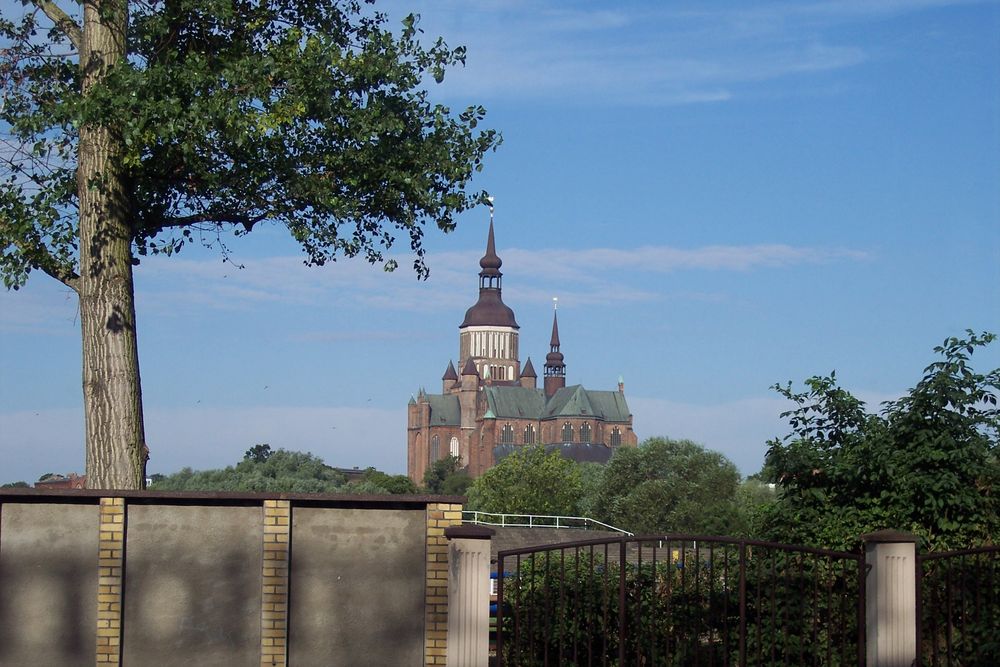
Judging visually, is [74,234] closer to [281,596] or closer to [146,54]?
[146,54]

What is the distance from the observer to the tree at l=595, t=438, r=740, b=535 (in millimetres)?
98188

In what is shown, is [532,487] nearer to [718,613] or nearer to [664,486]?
[664,486]

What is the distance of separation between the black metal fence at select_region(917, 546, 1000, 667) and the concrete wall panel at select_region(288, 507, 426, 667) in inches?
177

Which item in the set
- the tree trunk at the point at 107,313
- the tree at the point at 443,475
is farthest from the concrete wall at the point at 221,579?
the tree at the point at 443,475

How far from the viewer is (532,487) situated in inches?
4473

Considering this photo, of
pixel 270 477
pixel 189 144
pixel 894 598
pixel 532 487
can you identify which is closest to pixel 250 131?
→ pixel 189 144

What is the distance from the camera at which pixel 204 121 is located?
1548 centimetres

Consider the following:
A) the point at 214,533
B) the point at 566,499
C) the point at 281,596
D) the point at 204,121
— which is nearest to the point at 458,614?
the point at 281,596

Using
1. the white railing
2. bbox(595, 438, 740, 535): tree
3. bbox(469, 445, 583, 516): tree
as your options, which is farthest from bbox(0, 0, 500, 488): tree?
bbox(469, 445, 583, 516): tree

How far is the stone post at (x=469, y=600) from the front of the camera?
11133 mm

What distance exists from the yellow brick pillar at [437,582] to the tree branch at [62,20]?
8951 millimetres

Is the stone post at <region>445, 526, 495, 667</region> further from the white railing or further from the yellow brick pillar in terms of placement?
the white railing

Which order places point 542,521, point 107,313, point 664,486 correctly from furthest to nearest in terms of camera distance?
point 664,486, point 542,521, point 107,313

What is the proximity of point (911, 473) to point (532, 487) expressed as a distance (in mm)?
100666
